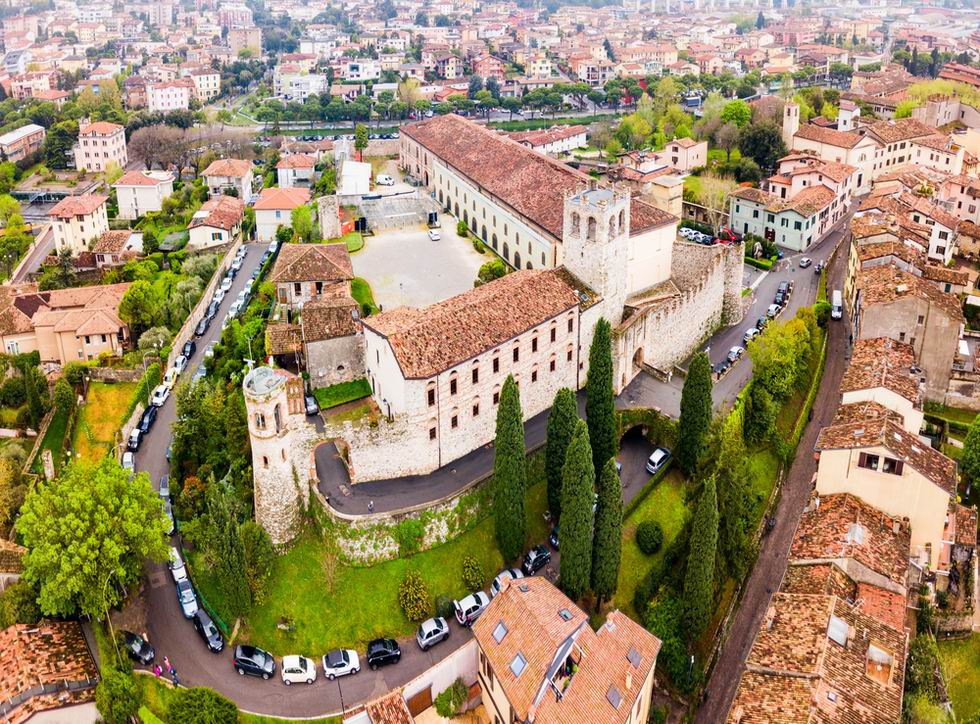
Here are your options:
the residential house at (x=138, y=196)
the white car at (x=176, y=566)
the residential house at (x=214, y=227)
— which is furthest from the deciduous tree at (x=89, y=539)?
the residential house at (x=138, y=196)

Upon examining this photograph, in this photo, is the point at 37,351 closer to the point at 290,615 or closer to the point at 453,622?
the point at 290,615

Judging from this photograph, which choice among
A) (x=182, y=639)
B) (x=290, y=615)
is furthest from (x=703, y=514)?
(x=182, y=639)

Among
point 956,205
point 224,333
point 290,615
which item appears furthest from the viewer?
point 956,205

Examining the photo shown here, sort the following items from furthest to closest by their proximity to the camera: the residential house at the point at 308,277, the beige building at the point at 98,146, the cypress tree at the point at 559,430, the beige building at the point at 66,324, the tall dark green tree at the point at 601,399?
the beige building at the point at 98,146 → the beige building at the point at 66,324 → the residential house at the point at 308,277 → the tall dark green tree at the point at 601,399 → the cypress tree at the point at 559,430

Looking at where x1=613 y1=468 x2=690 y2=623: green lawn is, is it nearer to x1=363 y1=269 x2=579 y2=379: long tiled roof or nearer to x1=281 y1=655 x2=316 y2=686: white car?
x1=363 y1=269 x2=579 y2=379: long tiled roof

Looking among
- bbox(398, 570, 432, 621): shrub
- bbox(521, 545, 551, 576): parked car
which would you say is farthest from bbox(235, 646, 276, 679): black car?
bbox(521, 545, 551, 576): parked car

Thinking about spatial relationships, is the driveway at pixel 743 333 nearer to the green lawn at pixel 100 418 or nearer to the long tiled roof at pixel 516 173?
the long tiled roof at pixel 516 173
